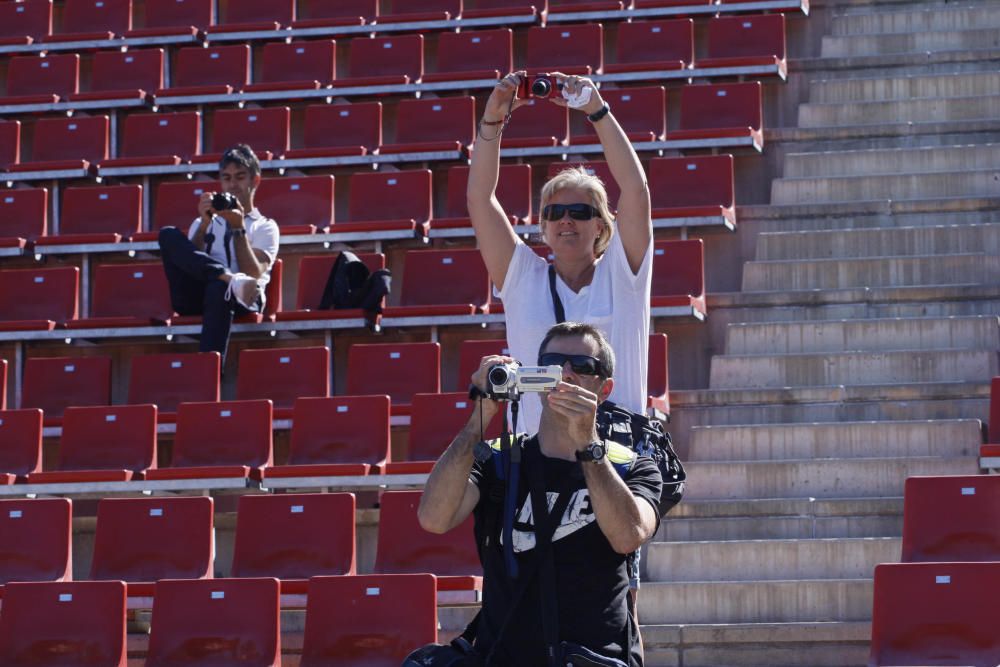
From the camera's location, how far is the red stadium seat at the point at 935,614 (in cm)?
504

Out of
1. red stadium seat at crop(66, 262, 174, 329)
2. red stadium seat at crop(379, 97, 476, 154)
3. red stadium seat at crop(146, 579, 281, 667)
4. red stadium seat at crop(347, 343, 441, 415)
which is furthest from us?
red stadium seat at crop(379, 97, 476, 154)

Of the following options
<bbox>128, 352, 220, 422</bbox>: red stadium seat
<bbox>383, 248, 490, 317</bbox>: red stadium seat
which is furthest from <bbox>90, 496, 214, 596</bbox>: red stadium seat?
<bbox>383, 248, 490, 317</bbox>: red stadium seat

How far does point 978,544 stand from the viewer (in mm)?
5559

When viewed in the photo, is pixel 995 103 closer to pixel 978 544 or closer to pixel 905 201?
pixel 905 201

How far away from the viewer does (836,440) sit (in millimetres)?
6750

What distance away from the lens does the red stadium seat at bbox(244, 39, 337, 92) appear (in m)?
10.5

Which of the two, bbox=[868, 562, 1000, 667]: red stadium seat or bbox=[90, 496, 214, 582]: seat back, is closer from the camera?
bbox=[868, 562, 1000, 667]: red stadium seat

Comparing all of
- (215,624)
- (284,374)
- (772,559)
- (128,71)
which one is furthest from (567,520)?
(128,71)

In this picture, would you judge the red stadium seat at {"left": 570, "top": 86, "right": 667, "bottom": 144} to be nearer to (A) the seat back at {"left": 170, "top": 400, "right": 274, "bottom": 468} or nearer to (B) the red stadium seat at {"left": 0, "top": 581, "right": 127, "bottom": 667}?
(A) the seat back at {"left": 170, "top": 400, "right": 274, "bottom": 468}

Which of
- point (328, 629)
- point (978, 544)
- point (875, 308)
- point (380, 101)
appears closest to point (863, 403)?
point (875, 308)

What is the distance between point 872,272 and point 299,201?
124 inches

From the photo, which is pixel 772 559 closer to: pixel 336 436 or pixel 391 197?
pixel 336 436

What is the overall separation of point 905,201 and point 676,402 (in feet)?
6.38

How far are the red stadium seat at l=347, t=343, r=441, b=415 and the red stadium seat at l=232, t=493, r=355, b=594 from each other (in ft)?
3.92
